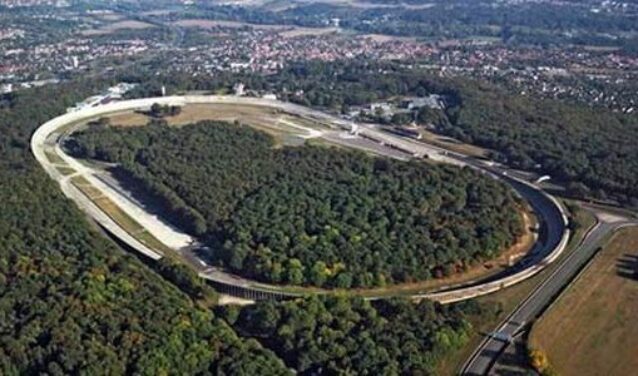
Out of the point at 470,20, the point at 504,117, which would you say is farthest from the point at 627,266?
the point at 470,20

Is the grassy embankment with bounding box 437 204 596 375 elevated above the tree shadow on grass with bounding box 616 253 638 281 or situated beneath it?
situated beneath

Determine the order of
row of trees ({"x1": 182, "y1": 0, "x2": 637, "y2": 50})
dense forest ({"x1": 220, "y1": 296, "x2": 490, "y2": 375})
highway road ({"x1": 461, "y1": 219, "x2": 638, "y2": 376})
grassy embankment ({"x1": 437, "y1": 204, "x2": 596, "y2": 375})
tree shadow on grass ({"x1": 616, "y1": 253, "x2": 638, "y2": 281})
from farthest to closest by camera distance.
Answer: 1. row of trees ({"x1": 182, "y1": 0, "x2": 637, "y2": 50})
2. tree shadow on grass ({"x1": 616, "y1": 253, "x2": 638, "y2": 281})
3. highway road ({"x1": 461, "y1": 219, "x2": 638, "y2": 376})
4. grassy embankment ({"x1": 437, "y1": 204, "x2": 596, "y2": 375})
5. dense forest ({"x1": 220, "y1": 296, "x2": 490, "y2": 375})

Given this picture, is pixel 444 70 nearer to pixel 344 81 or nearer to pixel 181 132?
pixel 344 81

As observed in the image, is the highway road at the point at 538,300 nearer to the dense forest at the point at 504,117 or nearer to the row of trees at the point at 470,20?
the dense forest at the point at 504,117

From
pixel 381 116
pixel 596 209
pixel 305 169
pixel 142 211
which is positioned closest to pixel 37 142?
pixel 142 211

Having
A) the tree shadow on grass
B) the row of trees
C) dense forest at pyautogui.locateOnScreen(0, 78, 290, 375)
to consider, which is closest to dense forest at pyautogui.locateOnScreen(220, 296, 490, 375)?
dense forest at pyautogui.locateOnScreen(0, 78, 290, 375)

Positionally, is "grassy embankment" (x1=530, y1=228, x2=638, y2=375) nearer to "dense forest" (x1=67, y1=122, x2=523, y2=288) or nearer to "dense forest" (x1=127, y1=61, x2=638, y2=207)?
"dense forest" (x1=67, y1=122, x2=523, y2=288)

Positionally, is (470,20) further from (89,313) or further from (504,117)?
(89,313)
